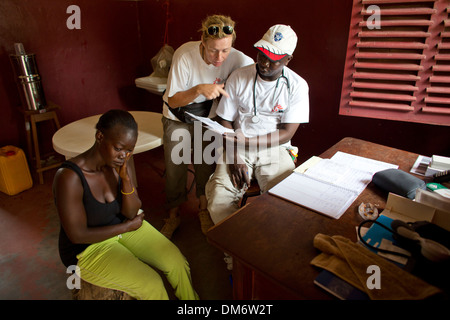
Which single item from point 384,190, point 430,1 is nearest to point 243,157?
point 384,190

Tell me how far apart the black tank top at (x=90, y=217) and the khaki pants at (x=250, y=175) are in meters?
0.61

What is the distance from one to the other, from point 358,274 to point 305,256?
7.6 inches

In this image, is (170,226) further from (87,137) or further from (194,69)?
(194,69)

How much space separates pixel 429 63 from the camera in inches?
87.0

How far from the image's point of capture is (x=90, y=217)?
5.11 ft

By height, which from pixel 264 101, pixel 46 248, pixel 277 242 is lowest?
pixel 46 248

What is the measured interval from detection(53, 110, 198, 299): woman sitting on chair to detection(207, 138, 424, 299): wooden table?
0.47 metres

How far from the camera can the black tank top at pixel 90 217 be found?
1516 mm

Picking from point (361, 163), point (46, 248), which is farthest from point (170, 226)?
point (361, 163)

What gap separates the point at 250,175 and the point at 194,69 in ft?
3.07

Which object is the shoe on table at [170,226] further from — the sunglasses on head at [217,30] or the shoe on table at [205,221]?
the sunglasses on head at [217,30]

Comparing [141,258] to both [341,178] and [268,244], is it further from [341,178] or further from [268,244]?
[341,178]

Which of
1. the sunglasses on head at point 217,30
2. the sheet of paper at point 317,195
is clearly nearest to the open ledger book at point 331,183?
the sheet of paper at point 317,195

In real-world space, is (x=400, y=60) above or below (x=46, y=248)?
above
